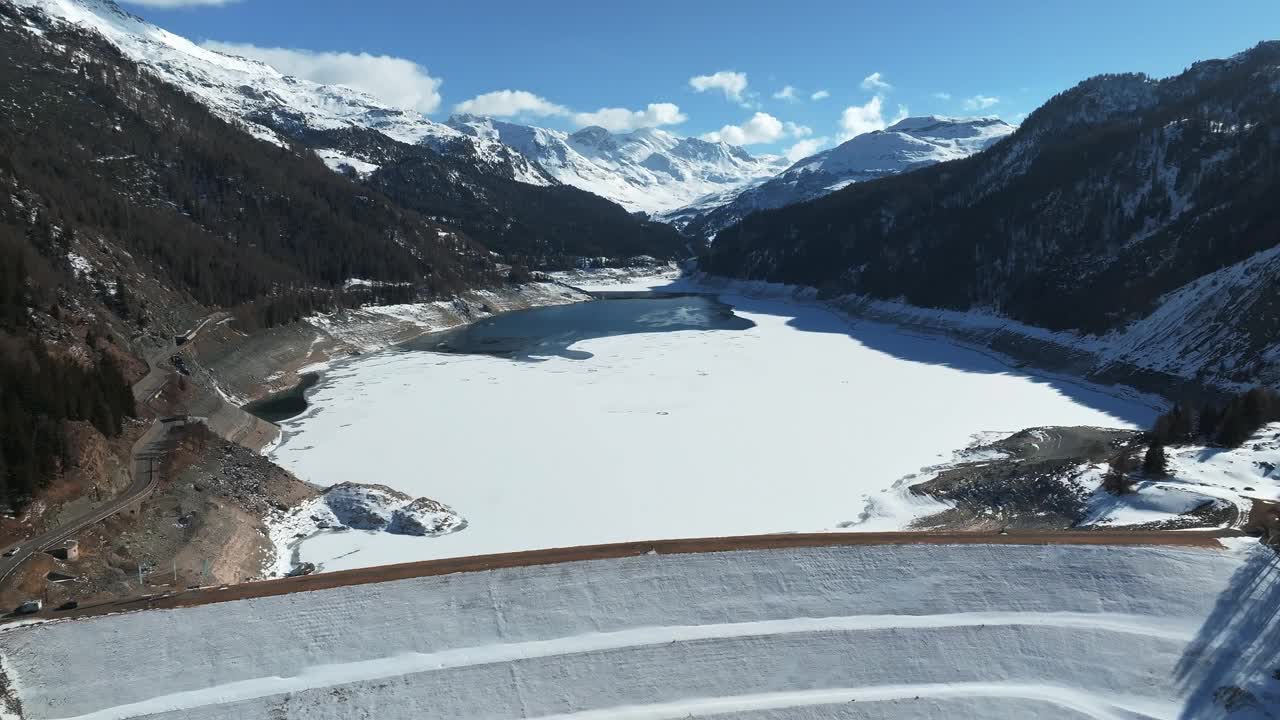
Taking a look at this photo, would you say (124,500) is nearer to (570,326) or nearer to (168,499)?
(168,499)

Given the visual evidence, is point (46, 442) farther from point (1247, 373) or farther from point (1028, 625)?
point (1247, 373)

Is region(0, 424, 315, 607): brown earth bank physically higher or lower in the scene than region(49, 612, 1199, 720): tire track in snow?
higher

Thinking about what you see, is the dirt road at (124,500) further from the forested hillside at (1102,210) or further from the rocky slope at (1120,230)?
the forested hillside at (1102,210)

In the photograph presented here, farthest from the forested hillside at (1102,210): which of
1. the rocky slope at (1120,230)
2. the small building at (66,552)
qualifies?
the small building at (66,552)

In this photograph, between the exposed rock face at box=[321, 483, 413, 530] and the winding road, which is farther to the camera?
the exposed rock face at box=[321, 483, 413, 530]

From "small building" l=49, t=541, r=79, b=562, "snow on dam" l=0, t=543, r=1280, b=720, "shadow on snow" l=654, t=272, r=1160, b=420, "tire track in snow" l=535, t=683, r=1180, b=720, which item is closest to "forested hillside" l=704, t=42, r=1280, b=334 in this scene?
"shadow on snow" l=654, t=272, r=1160, b=420

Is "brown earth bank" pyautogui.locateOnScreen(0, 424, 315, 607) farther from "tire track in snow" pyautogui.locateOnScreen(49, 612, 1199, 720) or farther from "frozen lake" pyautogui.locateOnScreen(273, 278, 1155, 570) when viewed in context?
"tire track in snow" pyautogui.locateOnScreen(49, 612, 1199, 720)

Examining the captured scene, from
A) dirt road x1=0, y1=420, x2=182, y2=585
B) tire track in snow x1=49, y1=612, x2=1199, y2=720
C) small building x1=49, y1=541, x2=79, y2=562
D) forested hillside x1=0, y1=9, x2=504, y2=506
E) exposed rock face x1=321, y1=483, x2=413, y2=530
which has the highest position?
forested hillside x1=0, y1=9, x2=504, y2=506

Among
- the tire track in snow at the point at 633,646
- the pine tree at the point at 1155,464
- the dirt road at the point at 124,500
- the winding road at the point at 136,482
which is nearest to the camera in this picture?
the tire track in snow at the point at 633,646
